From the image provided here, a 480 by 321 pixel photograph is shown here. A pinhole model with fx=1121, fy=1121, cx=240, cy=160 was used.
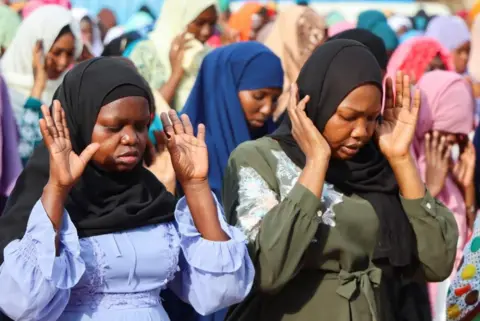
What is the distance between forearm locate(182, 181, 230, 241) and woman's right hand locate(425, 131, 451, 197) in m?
2.69

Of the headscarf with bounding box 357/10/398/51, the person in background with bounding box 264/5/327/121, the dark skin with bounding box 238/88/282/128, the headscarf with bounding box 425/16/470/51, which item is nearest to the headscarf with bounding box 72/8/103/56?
the headscarf with bounding box 357/10/398/51

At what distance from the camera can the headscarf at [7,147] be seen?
5.91m

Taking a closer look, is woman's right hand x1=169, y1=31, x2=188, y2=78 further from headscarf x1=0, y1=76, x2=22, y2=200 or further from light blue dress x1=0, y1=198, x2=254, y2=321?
light blue dress x1=0, y1=198, x2=254, y2=321

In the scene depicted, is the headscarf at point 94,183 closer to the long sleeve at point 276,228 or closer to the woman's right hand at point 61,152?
the woman's right hand at point 61,152

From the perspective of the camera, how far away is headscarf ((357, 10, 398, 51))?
10.0 meters

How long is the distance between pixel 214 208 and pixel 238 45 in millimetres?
2461

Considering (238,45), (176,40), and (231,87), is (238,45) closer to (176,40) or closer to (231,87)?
(231,87)

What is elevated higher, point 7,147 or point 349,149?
point 349,149

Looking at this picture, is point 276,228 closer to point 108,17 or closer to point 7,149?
point 7,149

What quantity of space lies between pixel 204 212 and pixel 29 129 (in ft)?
9.35

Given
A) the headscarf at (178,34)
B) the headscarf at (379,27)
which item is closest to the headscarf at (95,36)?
the headscarf at (178,34)

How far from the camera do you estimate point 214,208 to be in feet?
12.1

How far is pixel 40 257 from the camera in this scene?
3.38 metres

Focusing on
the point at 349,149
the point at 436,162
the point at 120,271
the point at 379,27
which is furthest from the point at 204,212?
the point at 379,27
